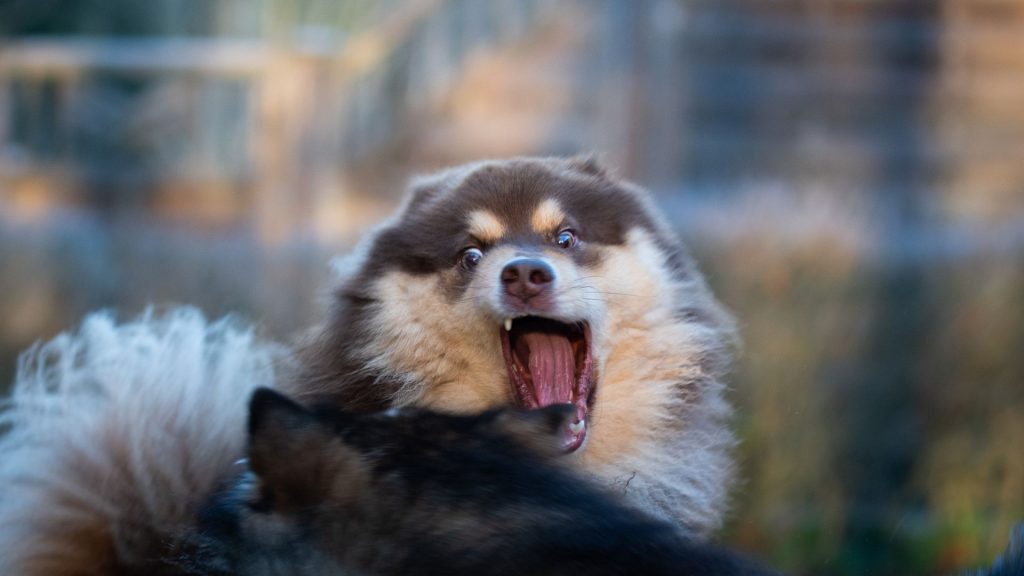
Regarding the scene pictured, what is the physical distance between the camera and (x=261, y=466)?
2340mm

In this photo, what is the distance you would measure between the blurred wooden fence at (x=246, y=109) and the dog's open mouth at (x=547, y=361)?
14.2 feet

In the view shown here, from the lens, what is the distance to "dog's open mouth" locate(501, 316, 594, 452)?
3359mm

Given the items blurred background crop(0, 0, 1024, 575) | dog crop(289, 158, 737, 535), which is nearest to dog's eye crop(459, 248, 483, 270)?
dog crop(289, 158, 737, 535)

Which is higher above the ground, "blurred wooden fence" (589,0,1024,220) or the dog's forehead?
"blurred wooden fence" (589,0,1024,220)

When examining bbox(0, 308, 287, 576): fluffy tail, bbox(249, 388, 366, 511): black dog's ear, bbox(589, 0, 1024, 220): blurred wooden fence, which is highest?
bbox(589, 0, 1024, 220): blurred wooden fence

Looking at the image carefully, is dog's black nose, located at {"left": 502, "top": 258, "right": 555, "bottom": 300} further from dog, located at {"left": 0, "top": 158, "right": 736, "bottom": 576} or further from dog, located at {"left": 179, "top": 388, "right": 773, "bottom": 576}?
dog, located at {"left": 179, "top": 388, "right": 773, "bottom": 576}

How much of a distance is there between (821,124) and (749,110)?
517 mm

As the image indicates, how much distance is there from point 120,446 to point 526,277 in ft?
3.53

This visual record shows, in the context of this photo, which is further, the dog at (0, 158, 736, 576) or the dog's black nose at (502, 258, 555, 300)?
the dog's black nose at (502, 258, 555, 300)

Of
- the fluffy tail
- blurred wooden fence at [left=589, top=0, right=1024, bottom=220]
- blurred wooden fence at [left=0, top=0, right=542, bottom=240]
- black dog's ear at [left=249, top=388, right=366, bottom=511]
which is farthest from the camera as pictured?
blurred wooden fence at [left=589, top=0, right=1024, bottom=220]

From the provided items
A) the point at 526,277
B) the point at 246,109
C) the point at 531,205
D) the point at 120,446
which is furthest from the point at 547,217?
the point at 246,109

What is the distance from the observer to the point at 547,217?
3.47 m

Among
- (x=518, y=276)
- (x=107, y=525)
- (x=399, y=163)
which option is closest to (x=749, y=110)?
(x=399, y=163)

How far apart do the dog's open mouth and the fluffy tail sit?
0.70 meters
